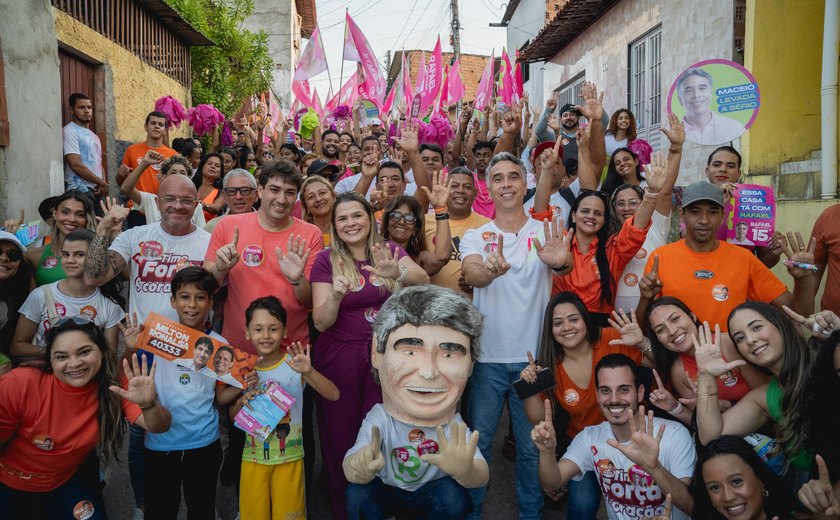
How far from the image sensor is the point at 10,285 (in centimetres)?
352

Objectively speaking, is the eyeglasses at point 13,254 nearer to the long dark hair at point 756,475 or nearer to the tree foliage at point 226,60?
the long dark hair at point 756,475

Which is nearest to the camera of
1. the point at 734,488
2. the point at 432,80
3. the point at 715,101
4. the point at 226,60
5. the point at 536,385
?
the point at 734,488

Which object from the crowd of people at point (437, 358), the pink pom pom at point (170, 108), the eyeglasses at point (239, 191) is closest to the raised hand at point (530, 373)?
the crowd of people at point (437, 358)

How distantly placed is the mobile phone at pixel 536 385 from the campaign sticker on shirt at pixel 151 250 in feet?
7.15

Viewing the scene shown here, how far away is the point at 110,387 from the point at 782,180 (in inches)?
241

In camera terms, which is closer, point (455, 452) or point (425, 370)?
point (455, 452)

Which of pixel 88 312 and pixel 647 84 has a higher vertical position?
pixel 647 84

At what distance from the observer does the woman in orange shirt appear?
3.18 m

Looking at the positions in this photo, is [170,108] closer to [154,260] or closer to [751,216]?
[154,260]

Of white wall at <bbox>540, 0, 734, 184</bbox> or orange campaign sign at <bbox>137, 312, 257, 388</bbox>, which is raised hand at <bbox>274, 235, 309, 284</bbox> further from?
white wall at <bbox>540, 0, 734, 184</bbox>

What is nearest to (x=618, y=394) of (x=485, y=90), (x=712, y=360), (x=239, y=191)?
(x=712, y=360)

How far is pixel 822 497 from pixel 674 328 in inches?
40.5

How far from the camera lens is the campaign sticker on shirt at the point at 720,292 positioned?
333 cm

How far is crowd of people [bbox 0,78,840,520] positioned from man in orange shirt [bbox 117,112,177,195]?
184 cm
